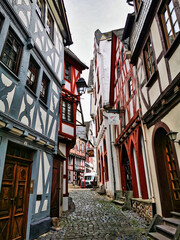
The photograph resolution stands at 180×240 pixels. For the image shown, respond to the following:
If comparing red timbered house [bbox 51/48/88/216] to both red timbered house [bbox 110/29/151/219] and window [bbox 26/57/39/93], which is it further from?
red timbered house [bbox 110/29/151/219]

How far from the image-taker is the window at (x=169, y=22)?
4435mm

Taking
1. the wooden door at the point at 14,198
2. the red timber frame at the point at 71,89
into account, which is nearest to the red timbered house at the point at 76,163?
the red timber frame at the point at 71,89

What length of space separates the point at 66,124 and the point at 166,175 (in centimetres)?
523

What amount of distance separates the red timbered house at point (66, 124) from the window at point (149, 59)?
267cm

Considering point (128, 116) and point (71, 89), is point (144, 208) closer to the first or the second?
point (128, 116)

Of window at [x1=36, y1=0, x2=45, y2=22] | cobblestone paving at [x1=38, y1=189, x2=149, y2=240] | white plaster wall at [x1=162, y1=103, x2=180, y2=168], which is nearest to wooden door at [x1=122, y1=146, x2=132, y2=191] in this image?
cobblestone paving at [x1=38, y1=189, x2=149, y2=240]

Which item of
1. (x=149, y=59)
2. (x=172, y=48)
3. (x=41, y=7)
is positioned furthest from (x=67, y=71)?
(x=172, y=48)

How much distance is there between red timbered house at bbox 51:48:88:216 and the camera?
710 cm

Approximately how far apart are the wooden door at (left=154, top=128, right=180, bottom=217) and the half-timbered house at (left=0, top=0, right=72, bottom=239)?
3467 mm

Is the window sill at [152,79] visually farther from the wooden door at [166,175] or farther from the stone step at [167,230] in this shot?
the stone step at [167,230]

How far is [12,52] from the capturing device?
15.2ft

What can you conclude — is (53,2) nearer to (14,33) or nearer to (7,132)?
(14,33)

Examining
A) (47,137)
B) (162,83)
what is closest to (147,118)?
(162,83)

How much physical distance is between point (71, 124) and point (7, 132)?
5297mm
